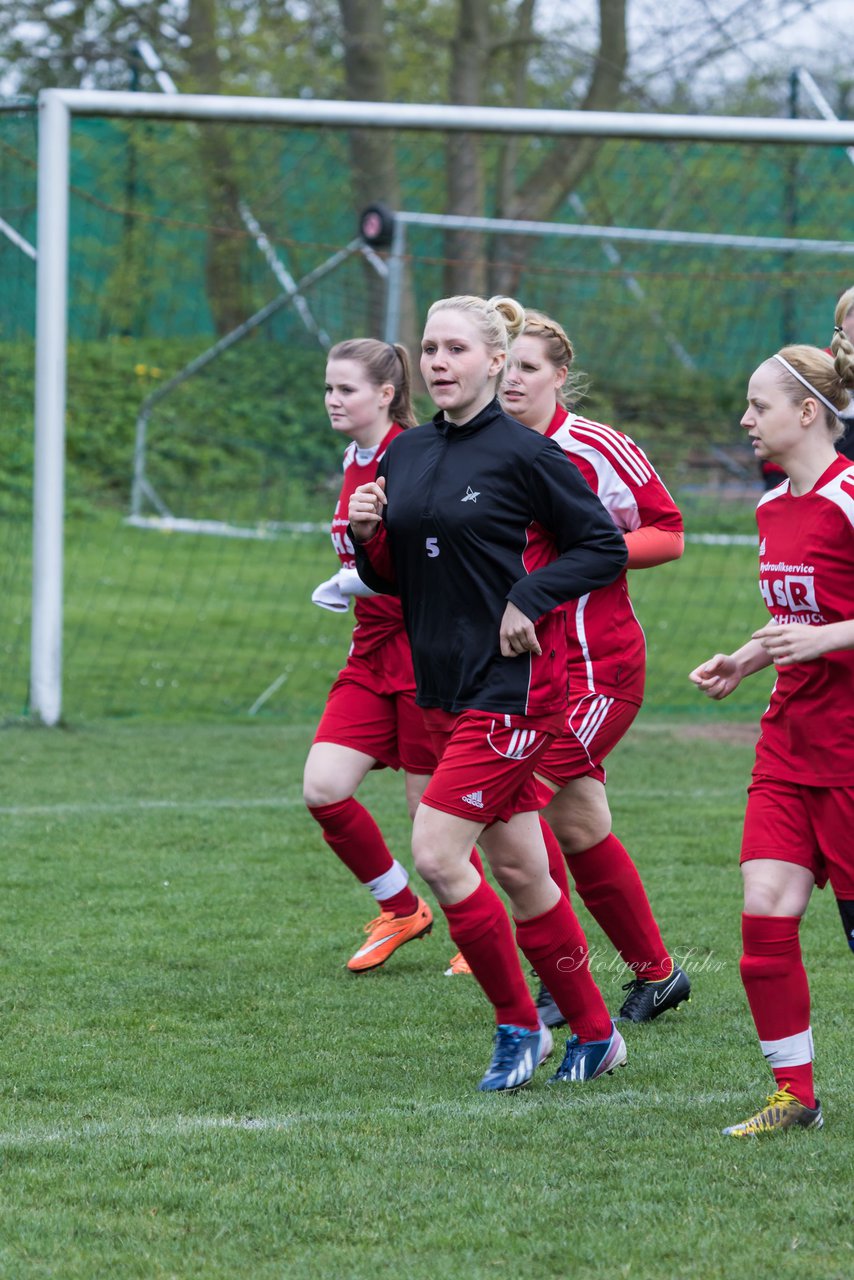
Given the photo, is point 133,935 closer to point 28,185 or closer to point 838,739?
point 838,739

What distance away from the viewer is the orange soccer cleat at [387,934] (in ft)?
16.2

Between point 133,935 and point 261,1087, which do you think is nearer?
point 261,1087

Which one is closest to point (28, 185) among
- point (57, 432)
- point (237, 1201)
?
point (57, 432)

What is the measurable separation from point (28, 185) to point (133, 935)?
20.7 feet

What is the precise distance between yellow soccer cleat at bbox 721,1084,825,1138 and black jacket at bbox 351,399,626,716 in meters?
0.98

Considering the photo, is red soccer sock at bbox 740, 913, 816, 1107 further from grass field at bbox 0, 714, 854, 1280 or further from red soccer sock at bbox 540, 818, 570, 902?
red soccer sock at bbox 540, 818, 570, 902

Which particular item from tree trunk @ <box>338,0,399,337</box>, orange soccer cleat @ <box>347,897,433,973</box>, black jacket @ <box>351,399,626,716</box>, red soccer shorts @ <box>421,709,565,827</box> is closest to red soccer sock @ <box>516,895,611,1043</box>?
red soccer shorts @ <box>421,709,565,827</box>

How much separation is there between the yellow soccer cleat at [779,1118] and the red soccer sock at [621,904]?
99cm

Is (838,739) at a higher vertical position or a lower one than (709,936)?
higher

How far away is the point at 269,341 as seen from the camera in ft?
51.9

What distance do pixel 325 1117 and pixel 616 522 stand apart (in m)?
1.74

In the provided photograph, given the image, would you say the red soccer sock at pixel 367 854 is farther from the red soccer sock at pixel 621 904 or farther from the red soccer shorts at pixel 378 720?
the red soccer sock at pixel 621 904

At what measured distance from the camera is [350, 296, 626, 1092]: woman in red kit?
3707mm

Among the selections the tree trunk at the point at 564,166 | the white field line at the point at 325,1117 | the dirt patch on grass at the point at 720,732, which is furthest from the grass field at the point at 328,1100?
the tree trunk at the point at 564,166
